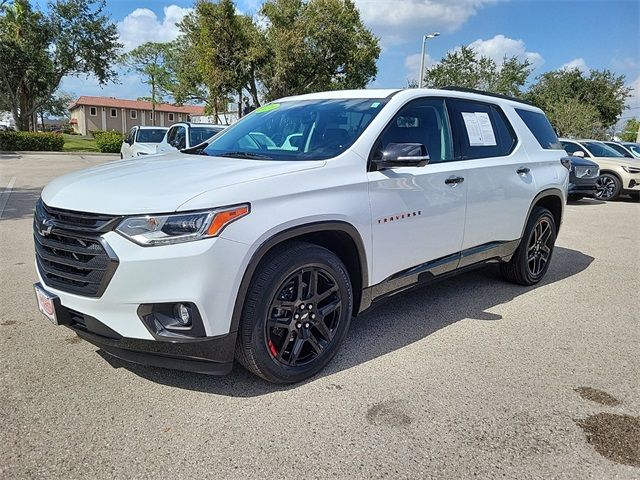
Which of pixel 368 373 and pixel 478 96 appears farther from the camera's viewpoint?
pixel 478 96

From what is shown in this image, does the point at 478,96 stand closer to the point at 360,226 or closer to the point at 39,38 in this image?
the point at 360,226

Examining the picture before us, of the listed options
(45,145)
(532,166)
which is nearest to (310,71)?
(45,145)

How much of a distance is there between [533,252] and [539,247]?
0.13 meters

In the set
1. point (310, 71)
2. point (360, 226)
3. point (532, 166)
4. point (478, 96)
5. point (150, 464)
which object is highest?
point (310, 71)

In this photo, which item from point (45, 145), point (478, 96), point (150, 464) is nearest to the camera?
point (150, 464)

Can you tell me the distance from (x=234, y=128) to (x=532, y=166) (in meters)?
2.97

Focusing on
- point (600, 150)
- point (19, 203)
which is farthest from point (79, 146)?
point (600, 150)

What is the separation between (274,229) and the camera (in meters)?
2.68

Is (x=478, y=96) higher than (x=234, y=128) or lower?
higher

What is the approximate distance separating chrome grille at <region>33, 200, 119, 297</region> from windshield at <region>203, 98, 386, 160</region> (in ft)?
3.93

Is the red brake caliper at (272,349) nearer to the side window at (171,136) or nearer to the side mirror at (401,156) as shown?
the side mirror at (401,156)

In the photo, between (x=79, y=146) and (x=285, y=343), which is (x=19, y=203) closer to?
(x=285, y=343)

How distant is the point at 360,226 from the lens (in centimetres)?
312

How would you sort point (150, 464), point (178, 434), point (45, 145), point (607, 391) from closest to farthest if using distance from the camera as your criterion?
point (150, 464) < point (178, 434) < point (607, 391) < point (45, 145)
